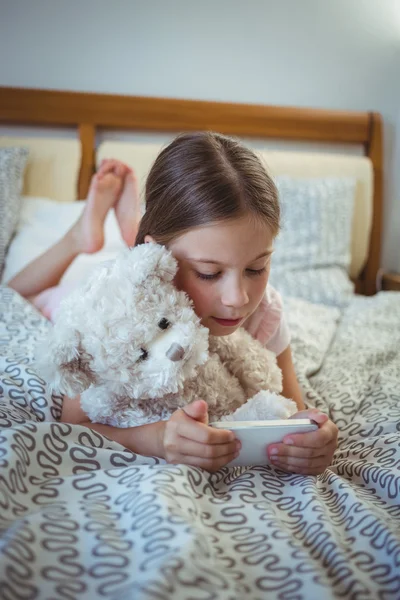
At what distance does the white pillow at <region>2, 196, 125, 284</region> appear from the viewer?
171 cm

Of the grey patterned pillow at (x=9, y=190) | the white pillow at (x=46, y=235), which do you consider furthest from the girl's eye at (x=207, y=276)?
the grey patterned pillow at (x=9, y=190)

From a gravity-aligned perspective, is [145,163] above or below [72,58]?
below

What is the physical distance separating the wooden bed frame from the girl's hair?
126 cm

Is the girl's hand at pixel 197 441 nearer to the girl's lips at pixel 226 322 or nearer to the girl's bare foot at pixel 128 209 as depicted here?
the girl's lips at pixel 226 322

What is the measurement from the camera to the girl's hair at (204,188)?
837 mm

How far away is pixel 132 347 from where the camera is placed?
2.36 feet

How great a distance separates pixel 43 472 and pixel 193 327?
26 cm

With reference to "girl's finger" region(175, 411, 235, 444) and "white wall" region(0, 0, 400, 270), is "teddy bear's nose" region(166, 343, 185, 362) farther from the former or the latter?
"white wall" region(0, 0, 400, 270)

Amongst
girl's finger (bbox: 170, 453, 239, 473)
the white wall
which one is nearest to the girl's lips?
girl's finger (bbox: 170, 453, 239, 473)

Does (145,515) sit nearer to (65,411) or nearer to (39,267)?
(65,411)

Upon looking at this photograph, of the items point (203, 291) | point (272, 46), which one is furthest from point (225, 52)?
point (203, 291)

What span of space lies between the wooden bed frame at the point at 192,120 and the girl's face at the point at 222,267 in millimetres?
1380

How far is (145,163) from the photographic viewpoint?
83.0 inches

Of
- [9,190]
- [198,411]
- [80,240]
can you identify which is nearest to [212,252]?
[198,411]
